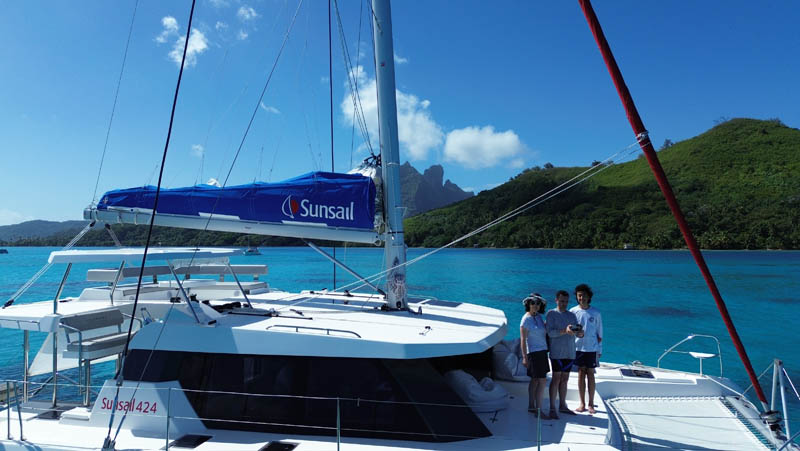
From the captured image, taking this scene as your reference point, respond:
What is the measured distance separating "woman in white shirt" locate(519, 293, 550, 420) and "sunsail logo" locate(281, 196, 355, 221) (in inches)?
89.3

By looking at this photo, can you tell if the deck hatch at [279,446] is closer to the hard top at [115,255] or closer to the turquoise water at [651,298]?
the hard top at [115,255]

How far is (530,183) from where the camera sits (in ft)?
357

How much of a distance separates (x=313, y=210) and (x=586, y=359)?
3334 mm

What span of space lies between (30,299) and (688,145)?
118m

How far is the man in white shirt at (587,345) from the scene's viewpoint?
14.5ft

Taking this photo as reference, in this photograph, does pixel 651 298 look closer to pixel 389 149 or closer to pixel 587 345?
pixel 587 345

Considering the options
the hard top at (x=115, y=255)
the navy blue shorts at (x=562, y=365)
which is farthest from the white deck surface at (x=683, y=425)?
the hard top at (x=115, y=255)

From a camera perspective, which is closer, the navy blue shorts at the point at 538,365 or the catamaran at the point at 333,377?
the catamaran at the point at 333,377

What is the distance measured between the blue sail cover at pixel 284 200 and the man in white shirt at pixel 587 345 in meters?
2.43

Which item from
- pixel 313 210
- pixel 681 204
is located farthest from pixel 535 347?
pixel 681 204

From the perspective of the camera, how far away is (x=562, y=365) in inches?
170

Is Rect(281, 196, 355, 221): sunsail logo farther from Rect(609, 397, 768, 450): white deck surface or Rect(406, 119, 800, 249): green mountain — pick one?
Rect(406, 119, 800, 249): green mountain

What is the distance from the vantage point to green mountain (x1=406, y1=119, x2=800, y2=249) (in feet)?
231

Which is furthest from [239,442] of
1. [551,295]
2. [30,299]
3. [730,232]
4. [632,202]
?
[632,202]
